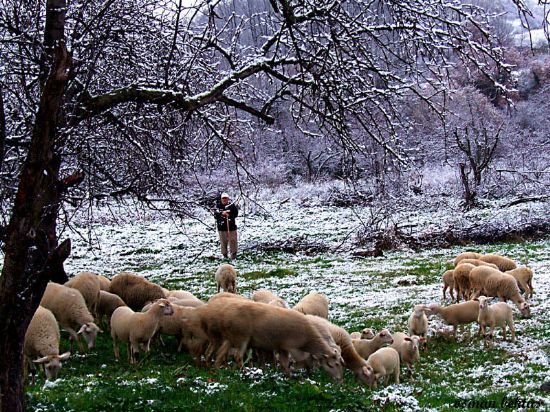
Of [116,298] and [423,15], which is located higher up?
[423,15]

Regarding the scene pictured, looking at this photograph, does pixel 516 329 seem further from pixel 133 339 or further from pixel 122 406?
pixel 122 406

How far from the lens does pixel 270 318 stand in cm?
714

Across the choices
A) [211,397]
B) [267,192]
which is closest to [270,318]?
[211,397]

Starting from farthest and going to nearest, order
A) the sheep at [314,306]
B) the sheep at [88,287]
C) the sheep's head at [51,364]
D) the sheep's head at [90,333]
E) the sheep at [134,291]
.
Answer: the sheep at [134,291]
the sheep at [88,287]
the sheep at [314,306]
the sheep's head at [90,333]
the sheep's head at [51,364]

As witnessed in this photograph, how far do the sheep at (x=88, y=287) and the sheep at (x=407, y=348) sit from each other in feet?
15.2

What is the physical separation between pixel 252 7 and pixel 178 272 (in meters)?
11.8

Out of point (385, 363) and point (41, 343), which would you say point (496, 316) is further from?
point (41, 343)

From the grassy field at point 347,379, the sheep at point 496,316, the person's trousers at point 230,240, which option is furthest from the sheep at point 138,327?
the person's trousers at point 230,240

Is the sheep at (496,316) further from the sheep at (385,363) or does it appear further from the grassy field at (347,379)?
the sheep at (385,363)

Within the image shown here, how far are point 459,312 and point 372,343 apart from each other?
1.96 m

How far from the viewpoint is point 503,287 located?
10.5 metres

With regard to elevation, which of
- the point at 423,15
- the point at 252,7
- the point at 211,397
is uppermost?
the point at 252,7

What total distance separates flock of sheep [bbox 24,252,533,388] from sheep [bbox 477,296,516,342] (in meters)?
0.01

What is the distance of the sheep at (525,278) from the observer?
11336 millimetres
